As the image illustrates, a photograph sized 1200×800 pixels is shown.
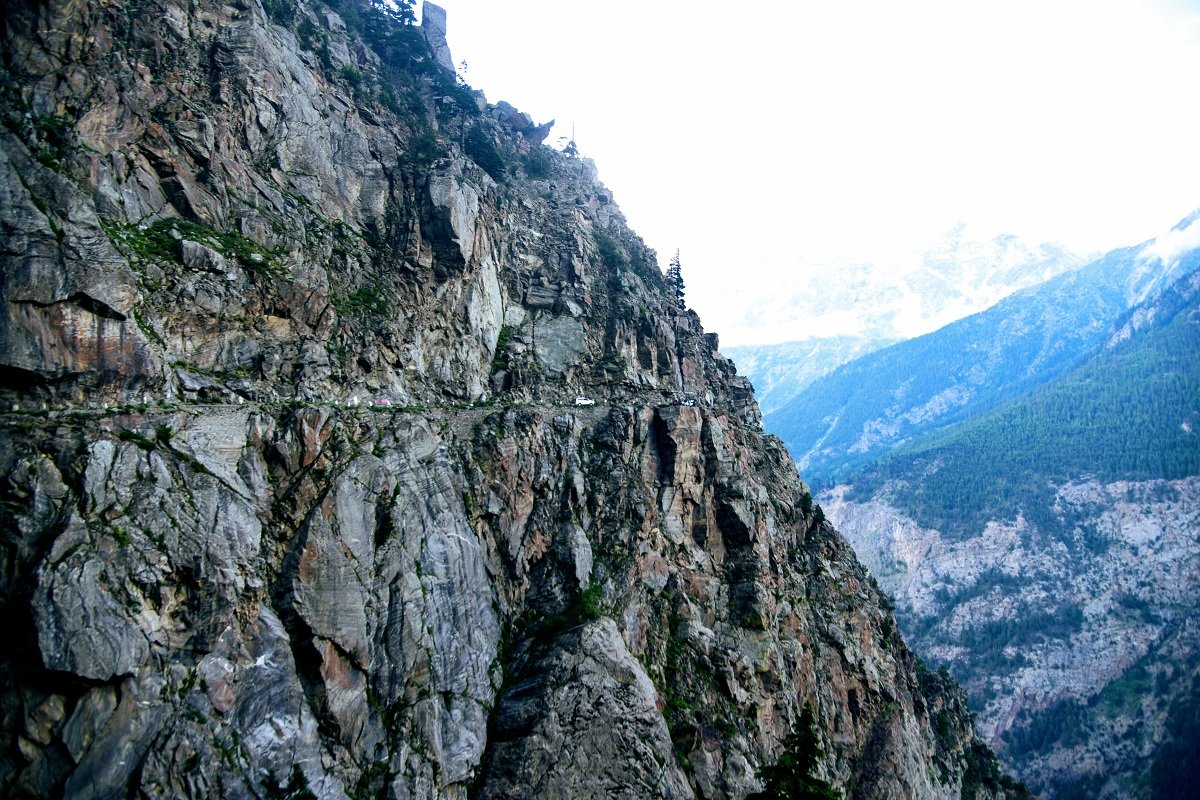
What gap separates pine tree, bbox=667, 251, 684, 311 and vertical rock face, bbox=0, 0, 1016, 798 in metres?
17.3

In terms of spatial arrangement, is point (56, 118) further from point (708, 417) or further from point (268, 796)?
point (708, 417)

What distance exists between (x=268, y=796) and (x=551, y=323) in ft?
156

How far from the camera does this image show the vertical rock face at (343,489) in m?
31.1

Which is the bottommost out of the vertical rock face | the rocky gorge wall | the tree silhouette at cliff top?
the rocky gorge wall

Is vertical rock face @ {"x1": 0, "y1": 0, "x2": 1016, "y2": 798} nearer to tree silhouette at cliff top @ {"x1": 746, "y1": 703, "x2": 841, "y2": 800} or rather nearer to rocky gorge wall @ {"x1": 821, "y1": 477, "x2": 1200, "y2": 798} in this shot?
tree silhouette at cliff top @ {"x1": 746, "y1": 703, "x2": 841, "y2": 800}

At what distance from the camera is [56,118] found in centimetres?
4178

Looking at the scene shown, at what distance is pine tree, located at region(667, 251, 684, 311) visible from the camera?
93688 mm

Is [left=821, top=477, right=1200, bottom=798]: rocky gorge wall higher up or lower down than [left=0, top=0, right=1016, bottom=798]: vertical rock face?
lower down

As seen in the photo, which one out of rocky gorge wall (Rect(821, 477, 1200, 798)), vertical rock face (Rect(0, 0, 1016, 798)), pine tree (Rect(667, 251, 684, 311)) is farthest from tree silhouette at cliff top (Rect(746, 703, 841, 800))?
rocky gorge wall (Rect(821, 477, 1200, 798))

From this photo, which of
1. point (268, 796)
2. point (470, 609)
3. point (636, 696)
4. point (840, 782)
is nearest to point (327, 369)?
point (470, 609)

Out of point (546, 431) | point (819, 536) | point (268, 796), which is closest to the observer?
point (268, 796)

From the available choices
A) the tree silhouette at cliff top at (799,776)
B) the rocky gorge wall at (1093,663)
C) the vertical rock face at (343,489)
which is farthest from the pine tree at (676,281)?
the rocky gorge wall at (1093,663)

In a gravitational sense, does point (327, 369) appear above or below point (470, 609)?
above

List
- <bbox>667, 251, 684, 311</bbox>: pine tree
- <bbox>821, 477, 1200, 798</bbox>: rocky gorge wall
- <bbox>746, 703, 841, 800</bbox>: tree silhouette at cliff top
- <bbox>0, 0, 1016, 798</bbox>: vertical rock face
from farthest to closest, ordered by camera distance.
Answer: <bbox>821, 477, 1200, 798</bbox>: rocky gorge wall, <bbox>667, 251, 684, 311</bbox>: pine tree, <bbox>746, 703, 841, 800</bbox>: tree silhouette at cliff top, <bbox>0, 0, 1016, 798</bbox>: vertical rock face
